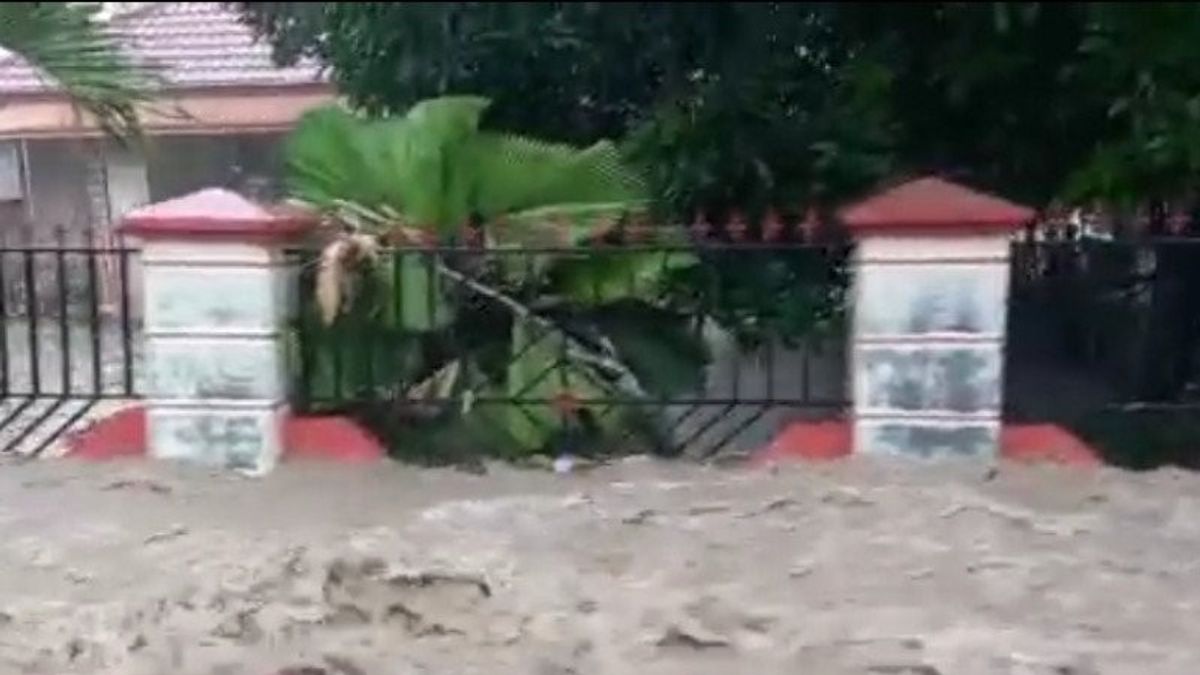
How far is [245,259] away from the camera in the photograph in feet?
18.0

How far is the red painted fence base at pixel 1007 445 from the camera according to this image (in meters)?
5.48

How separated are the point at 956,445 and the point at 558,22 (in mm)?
3103

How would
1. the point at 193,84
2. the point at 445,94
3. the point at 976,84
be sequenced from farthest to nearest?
the point at 193,84 < the point at 445,94 < the point at 976,84

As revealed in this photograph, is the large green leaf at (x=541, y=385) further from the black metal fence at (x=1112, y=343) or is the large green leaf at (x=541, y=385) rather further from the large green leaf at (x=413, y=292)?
the black metal fence at (x=1112, y=343)

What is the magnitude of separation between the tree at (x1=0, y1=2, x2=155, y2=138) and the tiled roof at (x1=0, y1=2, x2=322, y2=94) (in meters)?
0.07

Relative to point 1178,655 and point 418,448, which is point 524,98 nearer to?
point 418,448

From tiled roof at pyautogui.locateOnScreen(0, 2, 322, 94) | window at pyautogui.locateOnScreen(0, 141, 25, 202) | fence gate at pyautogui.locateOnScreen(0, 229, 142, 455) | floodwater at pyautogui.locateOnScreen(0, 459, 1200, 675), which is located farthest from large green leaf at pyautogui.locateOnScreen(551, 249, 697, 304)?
window at pyautogui.locateOnScreen(0, 141, 25, 202)

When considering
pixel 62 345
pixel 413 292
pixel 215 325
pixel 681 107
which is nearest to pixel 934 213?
pixel 681 107

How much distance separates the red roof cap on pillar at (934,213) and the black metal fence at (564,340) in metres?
0.43

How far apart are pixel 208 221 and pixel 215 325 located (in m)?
0.33

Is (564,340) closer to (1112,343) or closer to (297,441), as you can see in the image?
(297,441)

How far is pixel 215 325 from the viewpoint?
5531 mm

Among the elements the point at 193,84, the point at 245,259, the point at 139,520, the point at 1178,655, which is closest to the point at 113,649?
the point at 139,520

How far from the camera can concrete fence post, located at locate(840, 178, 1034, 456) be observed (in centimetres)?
530
